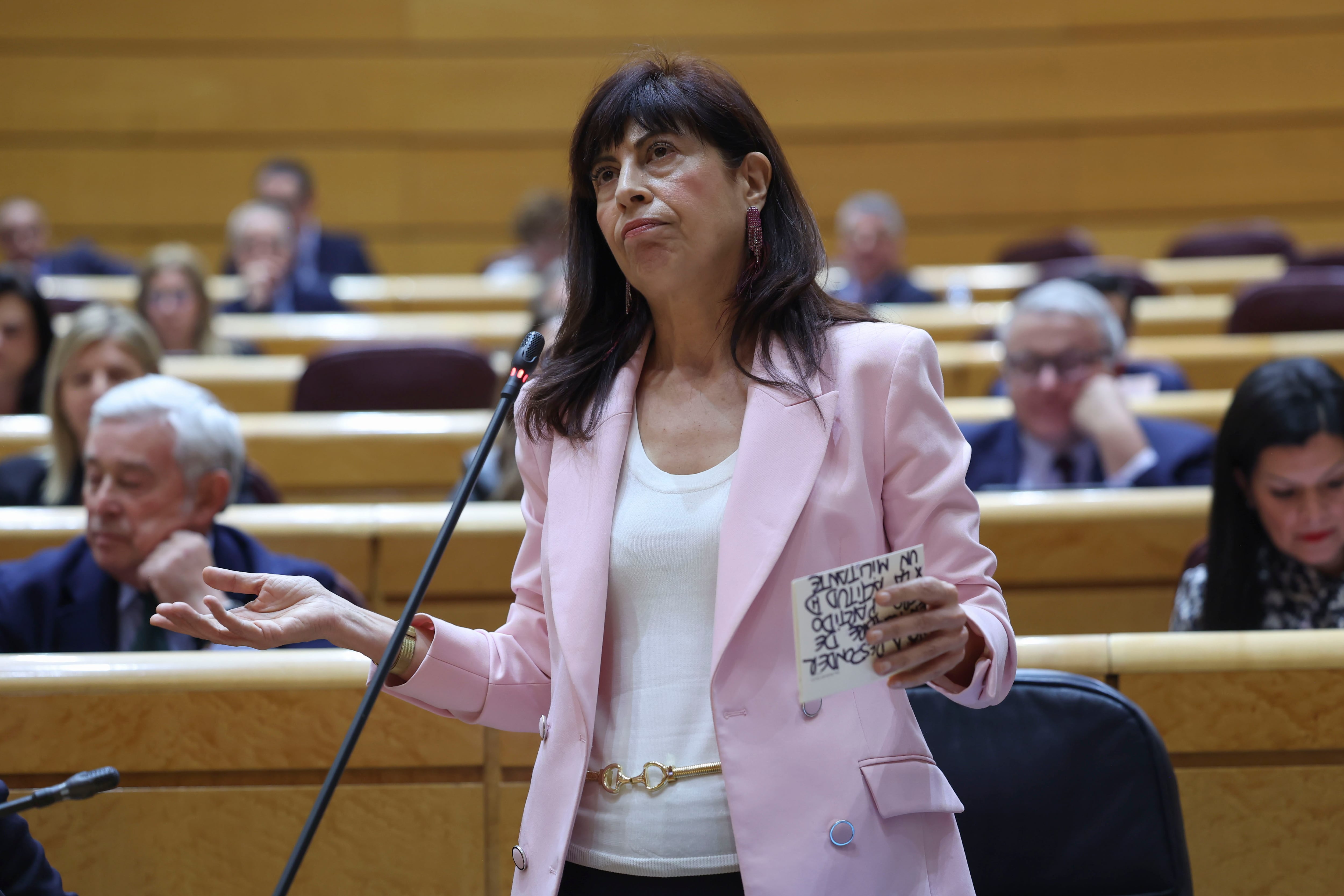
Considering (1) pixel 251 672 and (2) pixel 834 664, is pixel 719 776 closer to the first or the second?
(2) pixel 834 664

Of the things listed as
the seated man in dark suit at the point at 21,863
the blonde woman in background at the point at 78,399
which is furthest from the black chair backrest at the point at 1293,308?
the seated man in dark suit at the point at 21,863

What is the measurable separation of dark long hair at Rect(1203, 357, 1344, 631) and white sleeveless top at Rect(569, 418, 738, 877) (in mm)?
1130

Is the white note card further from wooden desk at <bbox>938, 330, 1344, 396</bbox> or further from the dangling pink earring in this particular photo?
wooden desk at <bbox>938, 330, 1344, 396</bbox>

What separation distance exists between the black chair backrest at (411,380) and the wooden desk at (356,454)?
59cm

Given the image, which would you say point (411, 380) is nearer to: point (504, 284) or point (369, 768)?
point (504, 284)

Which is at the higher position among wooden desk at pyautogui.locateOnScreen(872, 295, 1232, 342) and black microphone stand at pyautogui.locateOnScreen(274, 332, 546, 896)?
wooden desk at pyautogui.locateOnScreen(872, 295, 1232, 342)

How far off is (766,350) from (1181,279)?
488 cm

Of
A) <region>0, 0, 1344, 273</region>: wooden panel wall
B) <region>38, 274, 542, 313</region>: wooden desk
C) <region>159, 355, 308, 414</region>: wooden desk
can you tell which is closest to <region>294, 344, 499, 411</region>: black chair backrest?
<region>159, 355, 308, 414</region>: wooden desk

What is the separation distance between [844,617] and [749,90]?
19.7ft

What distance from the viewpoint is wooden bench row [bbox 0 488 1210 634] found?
2.15 metres

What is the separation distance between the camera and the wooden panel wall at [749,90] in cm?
648

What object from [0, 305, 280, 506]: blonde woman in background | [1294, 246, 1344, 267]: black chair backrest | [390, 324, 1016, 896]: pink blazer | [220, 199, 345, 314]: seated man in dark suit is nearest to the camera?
[390, 324, 1016, 896]: pink blazer

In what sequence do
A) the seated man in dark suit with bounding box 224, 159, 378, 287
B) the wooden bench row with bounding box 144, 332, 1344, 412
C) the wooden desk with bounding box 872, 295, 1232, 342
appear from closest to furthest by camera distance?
the wooden bench row with bounding box 144, 332, 1344, 412 → the wooden desk with bounding box 872, 295, 1232, 342 → the seated man in dark suit with bounding box 224, 159, 378, 287

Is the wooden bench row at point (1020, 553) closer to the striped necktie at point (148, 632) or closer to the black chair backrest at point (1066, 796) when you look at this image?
the striped necktie at point (148, 632)
